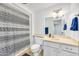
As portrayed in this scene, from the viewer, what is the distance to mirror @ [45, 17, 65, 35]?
1330 mm

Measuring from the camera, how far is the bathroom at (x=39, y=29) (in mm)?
1269

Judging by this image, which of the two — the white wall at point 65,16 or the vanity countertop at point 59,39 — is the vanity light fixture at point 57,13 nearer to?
the white wall at point 65,16

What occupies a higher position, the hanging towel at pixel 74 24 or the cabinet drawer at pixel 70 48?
the hanging towel at pixel 74 24

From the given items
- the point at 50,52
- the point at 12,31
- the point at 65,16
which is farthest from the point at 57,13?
the point at 12,31

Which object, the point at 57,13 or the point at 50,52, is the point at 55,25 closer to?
the point at 57,13

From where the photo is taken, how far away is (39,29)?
4.45ft

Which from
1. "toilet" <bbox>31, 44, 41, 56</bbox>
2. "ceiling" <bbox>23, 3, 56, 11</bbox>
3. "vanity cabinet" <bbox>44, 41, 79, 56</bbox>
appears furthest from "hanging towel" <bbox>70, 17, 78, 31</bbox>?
"toilet" <bbox>31, 44, 41, 56</bbox>

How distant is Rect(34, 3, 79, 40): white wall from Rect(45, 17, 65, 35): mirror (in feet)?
0.18

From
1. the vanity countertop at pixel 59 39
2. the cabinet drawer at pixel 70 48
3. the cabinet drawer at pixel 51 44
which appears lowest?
the cabinet drawer at pixel 70 48

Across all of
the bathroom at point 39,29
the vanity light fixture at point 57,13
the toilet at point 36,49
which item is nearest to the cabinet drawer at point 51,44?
the bathroom at point 39,29

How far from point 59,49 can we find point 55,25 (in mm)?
330

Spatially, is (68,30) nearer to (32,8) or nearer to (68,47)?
(68,47)

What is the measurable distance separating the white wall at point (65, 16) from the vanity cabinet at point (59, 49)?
0.16 metres

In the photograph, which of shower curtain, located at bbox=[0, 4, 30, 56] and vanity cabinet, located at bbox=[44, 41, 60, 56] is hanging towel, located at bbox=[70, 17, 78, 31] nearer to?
vanity cabinet, located at bbox=[44, 41, 60, 56]
